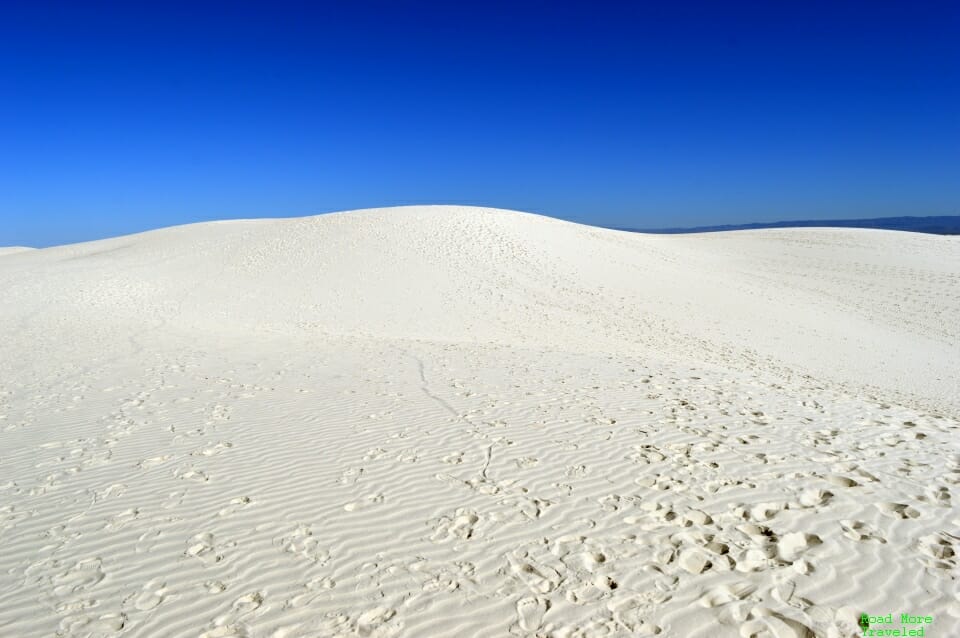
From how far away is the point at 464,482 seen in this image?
5.35 meters

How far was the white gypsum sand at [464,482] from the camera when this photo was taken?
357 centimetres

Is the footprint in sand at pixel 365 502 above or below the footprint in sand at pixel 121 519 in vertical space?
below

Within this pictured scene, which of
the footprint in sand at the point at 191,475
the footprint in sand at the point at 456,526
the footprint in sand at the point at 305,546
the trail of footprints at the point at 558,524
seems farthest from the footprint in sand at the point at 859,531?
the footprint in sand at the point at 191,475

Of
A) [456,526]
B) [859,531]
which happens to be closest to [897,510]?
[859,531]

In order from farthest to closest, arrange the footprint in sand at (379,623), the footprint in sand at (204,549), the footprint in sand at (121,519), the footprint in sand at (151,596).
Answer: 1. the footprint in sand at (121,519)
2. the footprint in sand at (204,549)
3. the footprint in sand at (151,596)
4. the footprint in sand at (379,623)

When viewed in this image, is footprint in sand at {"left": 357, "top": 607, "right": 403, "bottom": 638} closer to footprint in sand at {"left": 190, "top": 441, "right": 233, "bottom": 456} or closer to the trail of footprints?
the trail of footprints

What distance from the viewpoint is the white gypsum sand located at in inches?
140

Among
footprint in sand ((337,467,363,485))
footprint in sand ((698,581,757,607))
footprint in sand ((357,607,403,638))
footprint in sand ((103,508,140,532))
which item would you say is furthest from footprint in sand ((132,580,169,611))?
footprint in sand ((698,581,757,607))

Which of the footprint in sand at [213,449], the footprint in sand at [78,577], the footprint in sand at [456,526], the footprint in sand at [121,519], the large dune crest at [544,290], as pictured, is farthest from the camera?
the large dune crest at [544,290]

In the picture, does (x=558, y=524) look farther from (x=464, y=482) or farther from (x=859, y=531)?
(x=859, y=531)

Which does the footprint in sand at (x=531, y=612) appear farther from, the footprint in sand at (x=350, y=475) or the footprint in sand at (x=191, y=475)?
the footprint in sand at (x=191, y=475)

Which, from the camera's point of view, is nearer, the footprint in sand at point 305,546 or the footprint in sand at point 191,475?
the footprint in sand at point 305,546

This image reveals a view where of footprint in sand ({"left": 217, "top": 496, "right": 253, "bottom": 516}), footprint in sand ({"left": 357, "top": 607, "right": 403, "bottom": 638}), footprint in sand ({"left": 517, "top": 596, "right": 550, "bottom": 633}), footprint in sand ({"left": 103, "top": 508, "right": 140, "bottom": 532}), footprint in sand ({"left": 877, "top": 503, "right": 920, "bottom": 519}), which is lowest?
footprint in sand ({"left": 877, "top": 503, "right": 920, "bottom": 519})

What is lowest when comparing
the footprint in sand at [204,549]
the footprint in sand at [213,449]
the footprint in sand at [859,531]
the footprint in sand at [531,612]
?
the footprint in sand at [859,531]
